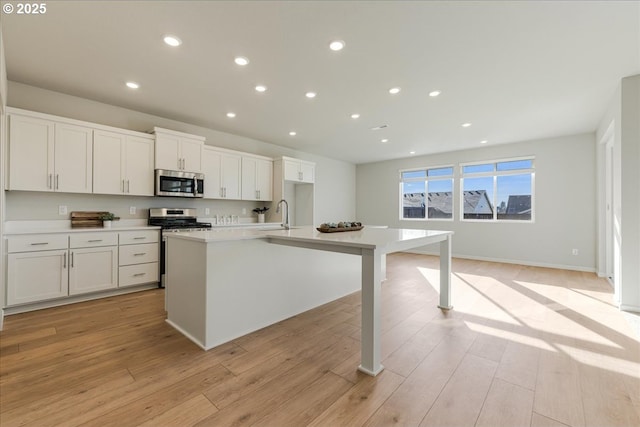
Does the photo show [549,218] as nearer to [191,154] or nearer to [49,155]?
[191,154]

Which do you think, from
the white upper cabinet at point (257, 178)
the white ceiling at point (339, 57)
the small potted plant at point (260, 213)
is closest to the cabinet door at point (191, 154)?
the white ceiling at point (339, 57)

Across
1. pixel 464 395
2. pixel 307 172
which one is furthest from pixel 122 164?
pixel 464 395

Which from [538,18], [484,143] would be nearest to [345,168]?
[484,143]

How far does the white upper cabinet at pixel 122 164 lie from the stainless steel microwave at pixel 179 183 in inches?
6.0

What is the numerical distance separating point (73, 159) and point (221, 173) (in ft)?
6.44

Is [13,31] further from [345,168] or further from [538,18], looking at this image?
[345,168]

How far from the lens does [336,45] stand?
2.43 meters

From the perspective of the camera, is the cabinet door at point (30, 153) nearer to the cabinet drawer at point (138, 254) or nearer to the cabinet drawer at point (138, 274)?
the cabinet drawer at point (138, 254)

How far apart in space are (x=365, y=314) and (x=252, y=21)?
2.37 meters

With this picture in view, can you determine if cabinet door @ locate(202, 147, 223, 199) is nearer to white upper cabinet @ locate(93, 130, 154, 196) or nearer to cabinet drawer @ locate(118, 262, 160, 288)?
→ white upper cabinet @ locate(93, 130, 154, 196)

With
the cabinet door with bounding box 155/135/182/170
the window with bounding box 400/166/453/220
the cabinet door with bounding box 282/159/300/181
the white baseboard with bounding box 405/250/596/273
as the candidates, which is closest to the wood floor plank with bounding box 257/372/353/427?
the cabinet door with bounding box 155/135/182/170

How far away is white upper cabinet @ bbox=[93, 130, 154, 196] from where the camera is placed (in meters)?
3.57

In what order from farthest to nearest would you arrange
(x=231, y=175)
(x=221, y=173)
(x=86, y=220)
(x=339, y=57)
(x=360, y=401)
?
(x=231, y=175) → (x=221, y=173) → (x=86, y=220) → (x=339, y=57) → (x=360, y=401)

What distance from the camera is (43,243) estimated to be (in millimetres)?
3008
